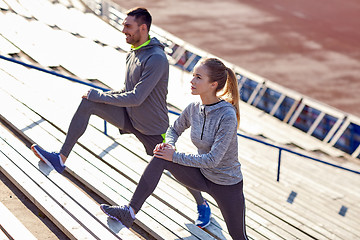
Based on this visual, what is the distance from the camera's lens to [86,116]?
5.00 metres

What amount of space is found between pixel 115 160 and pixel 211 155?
1954 mm

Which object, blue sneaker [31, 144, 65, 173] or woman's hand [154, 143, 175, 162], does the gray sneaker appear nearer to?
woman's hand [154, 143, 175, 162]

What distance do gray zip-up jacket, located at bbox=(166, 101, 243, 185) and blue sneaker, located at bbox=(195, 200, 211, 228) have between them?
25.9 inches

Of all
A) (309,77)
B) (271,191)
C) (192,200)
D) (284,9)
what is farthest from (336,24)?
(192,200)

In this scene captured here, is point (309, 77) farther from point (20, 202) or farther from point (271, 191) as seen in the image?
point (20, 202)

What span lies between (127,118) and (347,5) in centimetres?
2591

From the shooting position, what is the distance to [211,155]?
13.8ft

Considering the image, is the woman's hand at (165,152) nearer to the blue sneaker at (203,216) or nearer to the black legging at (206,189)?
the black legging at (206,189)

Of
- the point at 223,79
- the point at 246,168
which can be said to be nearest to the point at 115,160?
the point at 223,79

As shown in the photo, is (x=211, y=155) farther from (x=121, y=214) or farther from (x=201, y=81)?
(x=121, y=214)

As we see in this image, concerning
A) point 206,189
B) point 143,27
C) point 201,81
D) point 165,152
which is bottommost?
point 206,189

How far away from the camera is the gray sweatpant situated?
4.98 metres

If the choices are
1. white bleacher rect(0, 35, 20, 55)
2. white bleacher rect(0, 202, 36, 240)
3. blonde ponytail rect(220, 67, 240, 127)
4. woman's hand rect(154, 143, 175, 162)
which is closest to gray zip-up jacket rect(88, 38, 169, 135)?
woman's hand rect(154, 143, 175, 162)

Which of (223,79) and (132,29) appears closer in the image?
(223,79)
